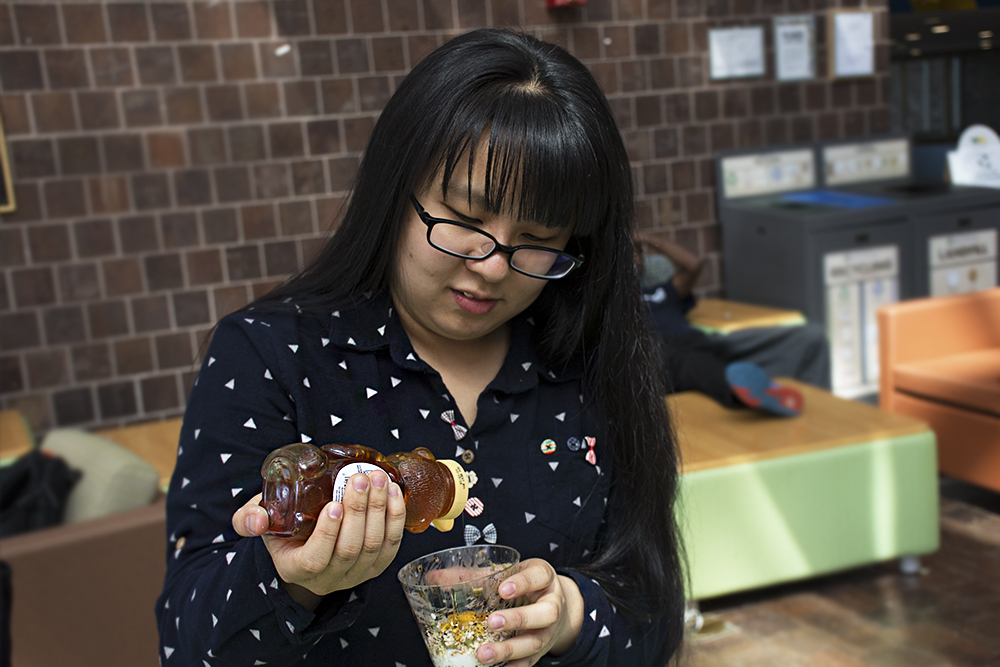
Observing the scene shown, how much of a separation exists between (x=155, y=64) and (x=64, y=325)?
1.17 meters

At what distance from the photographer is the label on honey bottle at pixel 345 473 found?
0.74m

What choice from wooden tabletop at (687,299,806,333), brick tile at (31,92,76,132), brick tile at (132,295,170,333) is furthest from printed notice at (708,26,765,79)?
brick tile at (31,92,76,132)

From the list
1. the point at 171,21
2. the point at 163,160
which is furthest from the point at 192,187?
the point at 171,21

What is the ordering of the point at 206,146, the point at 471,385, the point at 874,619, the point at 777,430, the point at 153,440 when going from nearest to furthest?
the point at 471,385 < the point at 874,619 < the point at 777,430 < the point at 153,440 < the point at 206,146

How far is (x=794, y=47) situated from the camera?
16.6 ft

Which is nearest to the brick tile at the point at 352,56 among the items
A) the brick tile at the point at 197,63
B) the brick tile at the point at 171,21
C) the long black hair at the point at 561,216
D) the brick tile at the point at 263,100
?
the brick tile at the point at 263,100

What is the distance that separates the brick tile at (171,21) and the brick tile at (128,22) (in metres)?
0.04

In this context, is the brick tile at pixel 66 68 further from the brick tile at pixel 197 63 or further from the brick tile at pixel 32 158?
the brick tile at pixel 197 63

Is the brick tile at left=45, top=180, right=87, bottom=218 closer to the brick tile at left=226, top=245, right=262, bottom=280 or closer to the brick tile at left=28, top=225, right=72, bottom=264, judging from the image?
the brick tile at left=28, top=225, right=72, bottom=264

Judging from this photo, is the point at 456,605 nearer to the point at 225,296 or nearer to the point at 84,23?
the point at 225,296

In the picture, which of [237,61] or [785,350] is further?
[785,350]

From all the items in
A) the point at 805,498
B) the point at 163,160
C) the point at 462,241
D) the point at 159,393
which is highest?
the point at 163,160

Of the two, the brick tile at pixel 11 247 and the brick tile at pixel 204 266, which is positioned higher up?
the brick tile at pixel 11 247

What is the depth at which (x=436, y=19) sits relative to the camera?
4.13 metres
